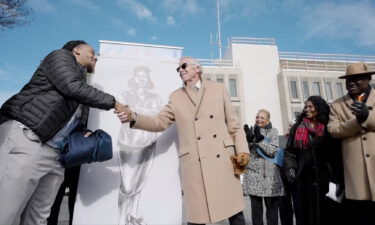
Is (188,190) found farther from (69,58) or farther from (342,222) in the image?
(342,222)

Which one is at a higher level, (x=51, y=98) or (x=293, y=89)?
(x=293, y=89)

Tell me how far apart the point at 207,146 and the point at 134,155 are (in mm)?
901

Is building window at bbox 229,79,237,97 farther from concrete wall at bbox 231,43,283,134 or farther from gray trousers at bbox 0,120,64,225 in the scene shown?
gray trousers at bbox 0,120,64,225

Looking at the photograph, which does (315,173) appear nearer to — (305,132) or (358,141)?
(305,132)

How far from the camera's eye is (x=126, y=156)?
2.64m

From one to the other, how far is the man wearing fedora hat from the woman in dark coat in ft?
1.12

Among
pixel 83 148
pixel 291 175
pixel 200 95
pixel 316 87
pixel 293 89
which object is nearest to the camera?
pixel 83 148

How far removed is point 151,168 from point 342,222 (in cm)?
233

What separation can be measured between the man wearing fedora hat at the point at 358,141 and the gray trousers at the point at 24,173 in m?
2.72

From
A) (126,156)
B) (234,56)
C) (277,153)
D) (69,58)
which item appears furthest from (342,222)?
(234,56)

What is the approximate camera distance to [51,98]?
194 cm

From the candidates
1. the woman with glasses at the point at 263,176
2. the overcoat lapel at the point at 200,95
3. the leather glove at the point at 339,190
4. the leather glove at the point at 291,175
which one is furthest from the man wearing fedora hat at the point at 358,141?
the overcoat lapel at the point at 200,95

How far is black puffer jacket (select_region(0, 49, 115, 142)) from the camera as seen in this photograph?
1855 mm

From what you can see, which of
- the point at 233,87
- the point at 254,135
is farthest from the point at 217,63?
the point at 254,135
